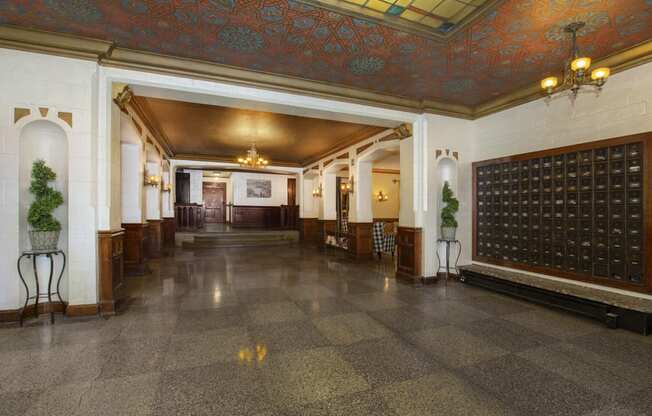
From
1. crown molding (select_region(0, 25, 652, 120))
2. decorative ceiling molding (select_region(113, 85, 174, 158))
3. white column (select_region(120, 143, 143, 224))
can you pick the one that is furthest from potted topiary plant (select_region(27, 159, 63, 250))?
white column (select_region(120, 143, 143, 224))

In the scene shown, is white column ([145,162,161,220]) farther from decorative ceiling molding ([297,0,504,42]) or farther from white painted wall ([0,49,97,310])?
decorative ceiling molding ([297,0,504,42])

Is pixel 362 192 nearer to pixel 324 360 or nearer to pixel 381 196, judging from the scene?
pixel 381 196

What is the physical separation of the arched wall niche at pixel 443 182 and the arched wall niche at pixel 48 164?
5.52m

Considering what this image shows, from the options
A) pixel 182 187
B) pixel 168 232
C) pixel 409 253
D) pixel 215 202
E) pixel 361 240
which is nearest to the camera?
pixel 409 253

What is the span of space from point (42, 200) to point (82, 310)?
1.34 metres

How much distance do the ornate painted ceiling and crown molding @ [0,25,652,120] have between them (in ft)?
0.36

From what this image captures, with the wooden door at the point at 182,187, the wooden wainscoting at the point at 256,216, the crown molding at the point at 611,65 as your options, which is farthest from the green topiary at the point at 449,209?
the wooden door at the point at 182,187

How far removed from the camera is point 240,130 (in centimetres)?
711

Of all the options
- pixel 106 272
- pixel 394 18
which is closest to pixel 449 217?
pixel 394 18

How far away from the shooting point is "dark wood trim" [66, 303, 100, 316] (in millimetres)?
3439

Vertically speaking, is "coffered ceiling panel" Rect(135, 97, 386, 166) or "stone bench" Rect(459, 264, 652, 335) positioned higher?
"coffered ceiling panel" Rect(135, 97, 386, 166)

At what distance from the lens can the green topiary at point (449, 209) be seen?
17.4 feet

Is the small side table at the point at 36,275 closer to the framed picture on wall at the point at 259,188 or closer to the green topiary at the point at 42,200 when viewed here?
the green topiary at the point at 42,200

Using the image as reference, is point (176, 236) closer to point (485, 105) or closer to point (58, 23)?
point (58, 23)
